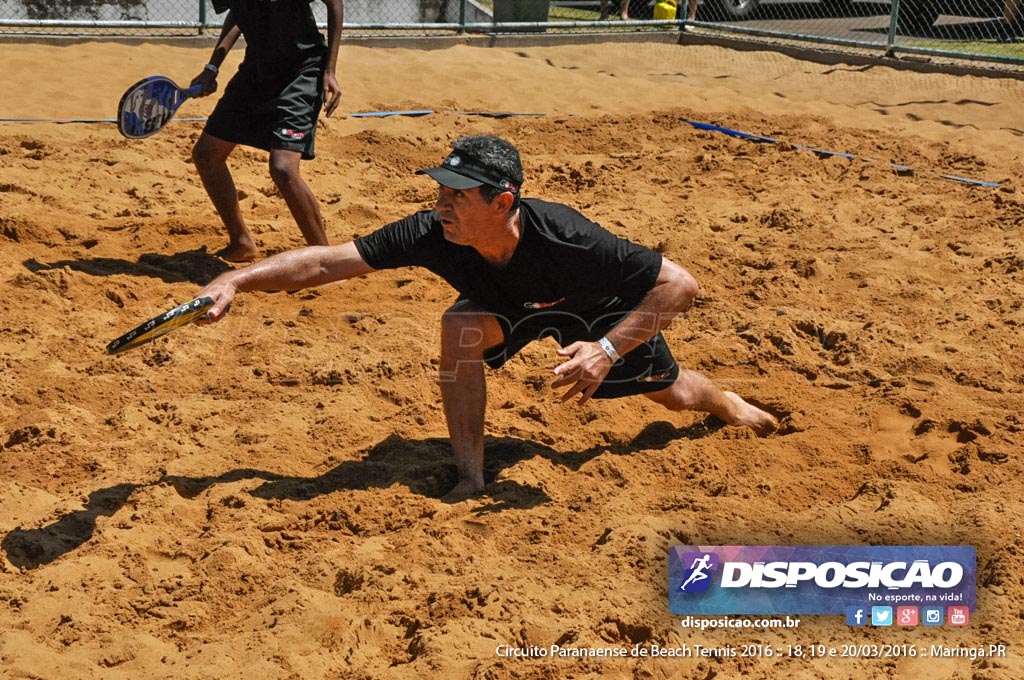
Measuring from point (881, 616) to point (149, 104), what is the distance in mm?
4700

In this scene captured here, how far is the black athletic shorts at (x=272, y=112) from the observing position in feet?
20.4

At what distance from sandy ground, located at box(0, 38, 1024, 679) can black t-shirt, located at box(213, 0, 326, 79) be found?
1161mm

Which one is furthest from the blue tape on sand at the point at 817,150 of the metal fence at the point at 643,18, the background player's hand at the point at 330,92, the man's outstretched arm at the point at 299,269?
the man's outstretched arm at the point at 299,269

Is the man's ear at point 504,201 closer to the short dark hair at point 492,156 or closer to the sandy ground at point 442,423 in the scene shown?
the short dark hair at point 492,156

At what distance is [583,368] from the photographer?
3.84 metres

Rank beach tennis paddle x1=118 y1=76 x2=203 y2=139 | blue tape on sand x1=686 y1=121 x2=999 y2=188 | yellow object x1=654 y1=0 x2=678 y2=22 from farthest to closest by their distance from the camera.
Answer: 1. yellow object x1=654 y1=0 x2=678 y2=22
2. blue tape on sand x1=686 y1=121 x2=999 y2=188
3. beach tennis paddle x1=118 y1=76 x2=203 y2=139

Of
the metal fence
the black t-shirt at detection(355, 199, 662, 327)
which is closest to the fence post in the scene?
the metal fence

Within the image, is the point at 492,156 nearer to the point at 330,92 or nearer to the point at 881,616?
the point at 881,616

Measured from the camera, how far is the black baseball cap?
3914 millimetres

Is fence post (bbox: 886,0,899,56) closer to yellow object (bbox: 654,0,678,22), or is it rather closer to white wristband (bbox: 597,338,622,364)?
yellow object (bbox: 654,0,678,22)

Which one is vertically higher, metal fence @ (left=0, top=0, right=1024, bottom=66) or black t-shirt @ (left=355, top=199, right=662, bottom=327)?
metal fence @ (left=0, top=0, right=1024, bottom=66)

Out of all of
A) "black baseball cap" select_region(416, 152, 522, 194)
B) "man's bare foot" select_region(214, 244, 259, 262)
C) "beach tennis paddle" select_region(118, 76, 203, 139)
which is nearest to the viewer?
"black baseball cap" select_region(416, 152, 522, 194)

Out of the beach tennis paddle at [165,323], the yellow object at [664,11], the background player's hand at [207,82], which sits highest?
the yellow object at [664,11]

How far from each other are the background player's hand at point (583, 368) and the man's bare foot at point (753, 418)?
4.02ft
